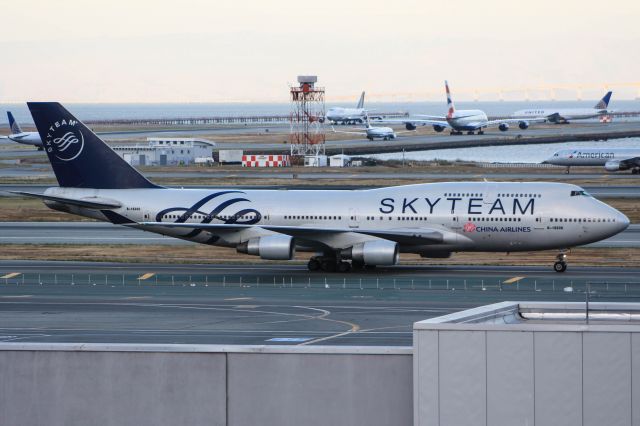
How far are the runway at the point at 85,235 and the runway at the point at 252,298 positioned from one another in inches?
397

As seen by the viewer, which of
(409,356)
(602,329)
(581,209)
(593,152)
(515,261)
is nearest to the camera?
(602,329)

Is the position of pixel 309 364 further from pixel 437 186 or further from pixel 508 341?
pixel 437 186

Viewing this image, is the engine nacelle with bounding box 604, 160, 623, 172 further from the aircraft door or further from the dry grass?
the aircraft door

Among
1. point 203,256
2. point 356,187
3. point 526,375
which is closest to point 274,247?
point 203,256

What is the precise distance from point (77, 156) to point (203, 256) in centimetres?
962

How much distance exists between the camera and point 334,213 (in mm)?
56719

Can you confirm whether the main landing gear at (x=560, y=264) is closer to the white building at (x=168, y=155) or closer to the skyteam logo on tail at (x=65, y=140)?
the skyteam logo on tail at (x=65, y=140)

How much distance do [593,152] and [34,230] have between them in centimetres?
7982

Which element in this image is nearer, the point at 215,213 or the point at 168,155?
the point at 215,213

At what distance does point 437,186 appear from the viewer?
57031 millimetres

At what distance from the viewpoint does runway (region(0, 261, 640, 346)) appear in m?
39.7

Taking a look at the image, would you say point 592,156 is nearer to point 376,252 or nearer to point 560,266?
point 560,266

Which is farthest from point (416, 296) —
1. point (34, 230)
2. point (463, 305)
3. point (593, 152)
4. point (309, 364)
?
point (593, 152)

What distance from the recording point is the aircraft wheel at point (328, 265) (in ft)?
186
